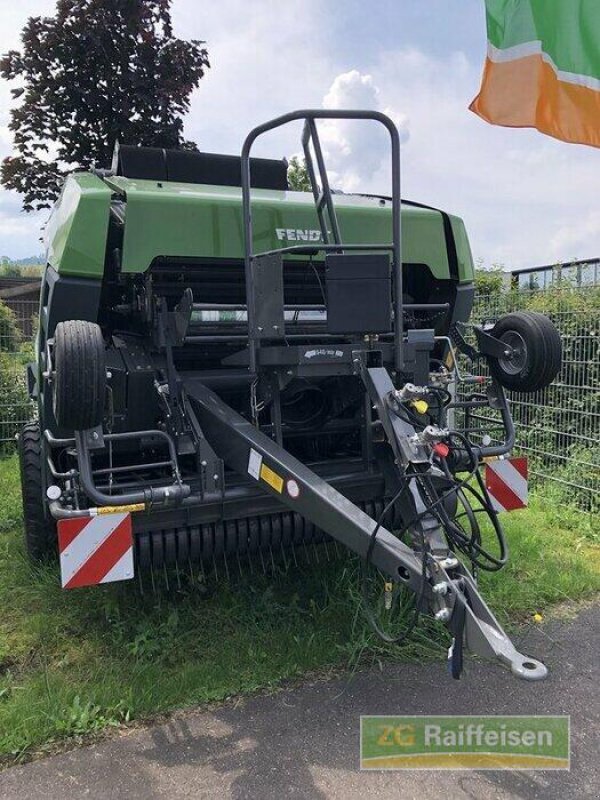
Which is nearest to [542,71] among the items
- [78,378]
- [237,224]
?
[237,224]

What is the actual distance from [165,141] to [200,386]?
21.0 feet

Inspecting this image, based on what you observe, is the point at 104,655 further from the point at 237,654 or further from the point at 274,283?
the point at 274,283

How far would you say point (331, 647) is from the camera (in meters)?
3.15

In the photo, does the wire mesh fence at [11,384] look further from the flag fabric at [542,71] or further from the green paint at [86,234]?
the flag fabric at [542,71]

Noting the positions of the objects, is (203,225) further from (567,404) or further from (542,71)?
(567,404)

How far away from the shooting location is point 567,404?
17.9 ft

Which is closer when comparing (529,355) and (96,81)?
(529,355)

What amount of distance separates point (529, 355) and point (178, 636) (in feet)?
7.23

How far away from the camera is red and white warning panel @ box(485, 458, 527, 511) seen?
134 inches

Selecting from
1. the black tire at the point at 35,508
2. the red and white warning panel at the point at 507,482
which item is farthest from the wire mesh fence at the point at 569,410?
the black tire at the point at 35,508

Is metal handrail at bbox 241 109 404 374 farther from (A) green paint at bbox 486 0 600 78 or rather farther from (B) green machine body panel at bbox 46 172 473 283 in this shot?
(A) green paint at bbox 486 0 600 78

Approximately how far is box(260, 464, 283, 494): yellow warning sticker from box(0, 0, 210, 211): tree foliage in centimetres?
681

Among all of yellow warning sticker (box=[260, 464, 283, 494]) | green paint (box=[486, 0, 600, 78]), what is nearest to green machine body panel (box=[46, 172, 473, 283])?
yellow warning sticker (box=[260, 464, 283, 494])

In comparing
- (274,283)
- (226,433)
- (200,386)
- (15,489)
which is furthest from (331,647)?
(15,489)
